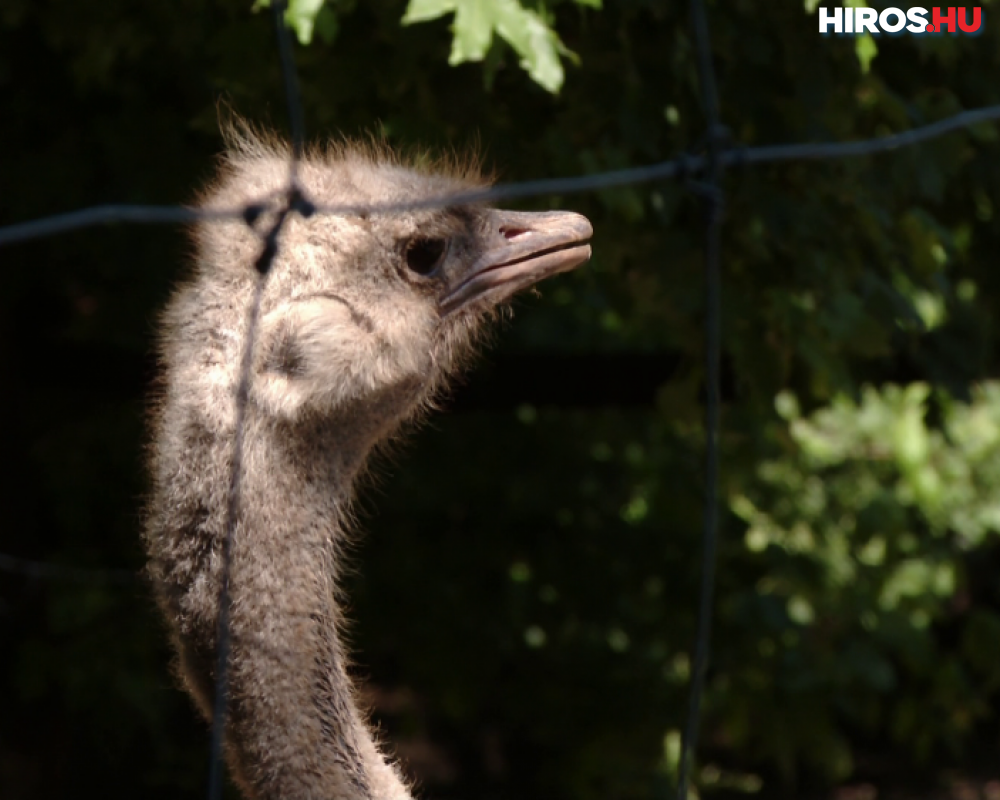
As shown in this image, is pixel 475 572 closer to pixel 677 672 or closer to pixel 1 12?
pixel 677 672

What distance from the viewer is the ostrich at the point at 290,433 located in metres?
1.94

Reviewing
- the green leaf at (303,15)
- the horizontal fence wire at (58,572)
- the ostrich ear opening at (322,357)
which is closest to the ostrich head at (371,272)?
the ostrich ear opening at (322,357)

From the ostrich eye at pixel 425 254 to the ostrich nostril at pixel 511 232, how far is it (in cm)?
10

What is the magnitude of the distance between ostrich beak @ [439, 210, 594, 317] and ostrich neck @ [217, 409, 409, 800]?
0.38 m

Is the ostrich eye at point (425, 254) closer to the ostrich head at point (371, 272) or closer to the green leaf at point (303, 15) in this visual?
the ostrich head at point (371, 272)

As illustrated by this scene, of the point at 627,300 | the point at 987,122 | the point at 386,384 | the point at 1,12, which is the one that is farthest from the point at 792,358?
the point at 1,12

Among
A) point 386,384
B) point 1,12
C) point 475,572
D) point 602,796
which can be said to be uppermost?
point 1,12

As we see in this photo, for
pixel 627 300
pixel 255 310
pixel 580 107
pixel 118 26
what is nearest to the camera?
pixel 255 310

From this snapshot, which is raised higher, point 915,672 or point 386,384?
point 386,384

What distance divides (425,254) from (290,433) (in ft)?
1.33

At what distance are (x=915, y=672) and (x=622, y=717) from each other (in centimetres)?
157

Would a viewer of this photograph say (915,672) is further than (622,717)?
Yes

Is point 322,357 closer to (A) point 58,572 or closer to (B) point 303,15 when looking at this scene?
(B) point 303,15

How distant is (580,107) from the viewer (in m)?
2.88
